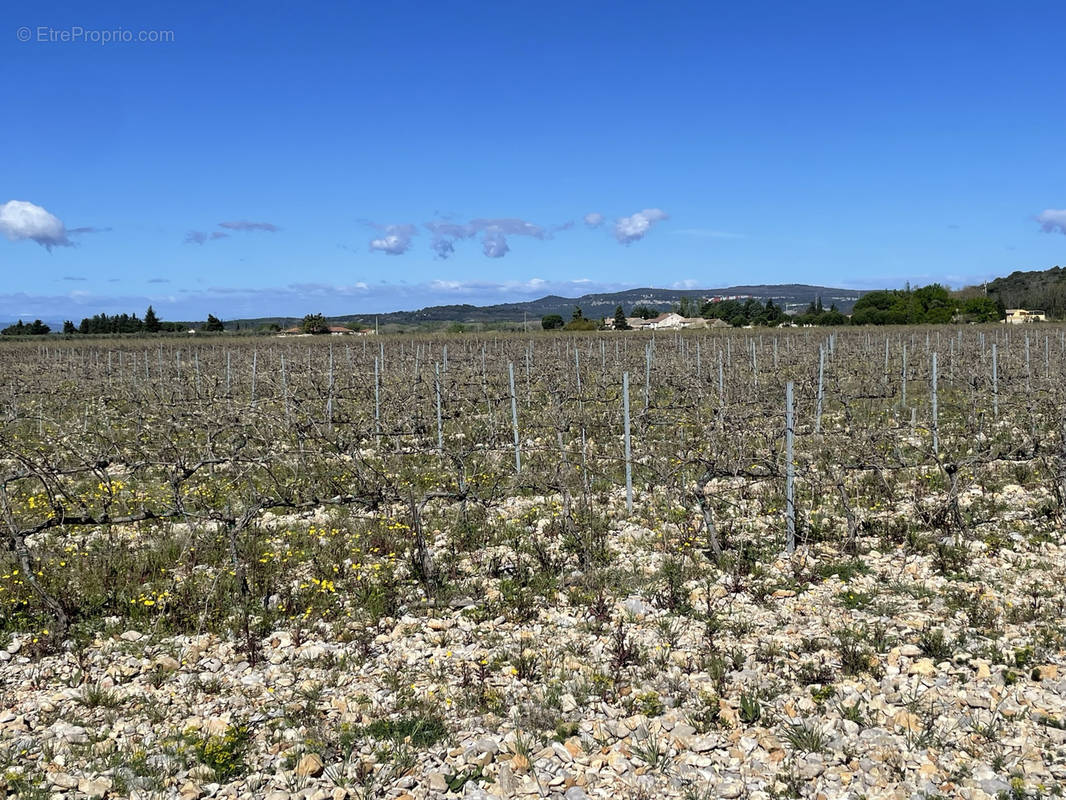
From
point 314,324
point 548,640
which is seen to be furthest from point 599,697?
point 314,324

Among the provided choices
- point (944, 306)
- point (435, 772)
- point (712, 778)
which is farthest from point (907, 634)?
→ point (944, 306)

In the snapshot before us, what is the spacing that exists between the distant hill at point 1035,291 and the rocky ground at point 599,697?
86457 mm

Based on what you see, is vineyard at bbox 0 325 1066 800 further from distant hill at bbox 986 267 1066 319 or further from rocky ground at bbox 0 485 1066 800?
distant hill at bbox 986 267 1066 319

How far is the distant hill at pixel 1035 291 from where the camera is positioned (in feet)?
260

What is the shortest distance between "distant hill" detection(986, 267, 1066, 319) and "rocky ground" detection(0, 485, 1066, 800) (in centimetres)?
8646

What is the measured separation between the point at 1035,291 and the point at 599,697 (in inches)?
4051

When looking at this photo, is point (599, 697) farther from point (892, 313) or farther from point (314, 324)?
point (892, 313)

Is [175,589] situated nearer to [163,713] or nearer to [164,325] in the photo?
[163,713]

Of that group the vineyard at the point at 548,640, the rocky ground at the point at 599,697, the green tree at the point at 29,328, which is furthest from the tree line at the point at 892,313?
the rocky ground at the point at 599,697

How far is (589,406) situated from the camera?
16703 millimetres

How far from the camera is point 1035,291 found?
288ft

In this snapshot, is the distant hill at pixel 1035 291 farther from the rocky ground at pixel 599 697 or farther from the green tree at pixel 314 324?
the rocky ground at pixel 599 697

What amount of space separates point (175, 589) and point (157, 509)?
3.14m

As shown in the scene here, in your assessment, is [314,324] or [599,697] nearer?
[599,697]
